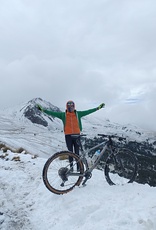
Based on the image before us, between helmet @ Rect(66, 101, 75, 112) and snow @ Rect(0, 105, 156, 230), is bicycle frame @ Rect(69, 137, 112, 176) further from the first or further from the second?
helmet @ Rect(66, 101, 75, 112)

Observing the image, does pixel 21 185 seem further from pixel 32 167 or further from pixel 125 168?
pixel 125 168

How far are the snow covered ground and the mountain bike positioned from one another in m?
0.38

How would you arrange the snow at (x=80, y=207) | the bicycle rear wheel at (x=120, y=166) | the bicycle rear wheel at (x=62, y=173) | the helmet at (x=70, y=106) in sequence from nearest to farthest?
the snow at (x=80, y=207) → the bicycle rear wheel at (x=62, y=173) → the bicycle rear wheel at (x=120, y=166) → the helmet at (x=70, y=106)

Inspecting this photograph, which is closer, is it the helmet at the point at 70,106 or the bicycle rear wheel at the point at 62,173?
the bicycle rear wheel at the point at 62,173

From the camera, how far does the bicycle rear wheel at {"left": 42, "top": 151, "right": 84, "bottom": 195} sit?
816cm

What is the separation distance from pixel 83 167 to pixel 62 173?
0.78 meters

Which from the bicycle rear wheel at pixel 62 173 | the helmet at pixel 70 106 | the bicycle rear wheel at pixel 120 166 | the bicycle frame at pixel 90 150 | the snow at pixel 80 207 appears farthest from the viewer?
the helmet at pixel 70 106

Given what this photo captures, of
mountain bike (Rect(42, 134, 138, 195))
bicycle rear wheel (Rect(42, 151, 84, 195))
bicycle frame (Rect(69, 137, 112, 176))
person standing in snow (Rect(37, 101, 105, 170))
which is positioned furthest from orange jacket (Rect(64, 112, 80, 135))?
bicycle rear wheel (Rect(42, 151, 84, 195))

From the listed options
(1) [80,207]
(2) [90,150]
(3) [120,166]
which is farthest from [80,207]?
(3) [120,166]

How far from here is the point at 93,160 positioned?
8969 mm

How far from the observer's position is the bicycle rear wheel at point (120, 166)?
356 inches

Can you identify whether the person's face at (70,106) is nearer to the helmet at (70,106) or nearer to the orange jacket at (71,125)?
the helmet at (70,106)

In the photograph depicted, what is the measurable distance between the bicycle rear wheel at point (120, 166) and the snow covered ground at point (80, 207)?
1.64ft

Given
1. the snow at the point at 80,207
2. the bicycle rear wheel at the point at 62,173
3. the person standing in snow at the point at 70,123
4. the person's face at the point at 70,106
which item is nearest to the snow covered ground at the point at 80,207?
the snow at the point at 80,207
